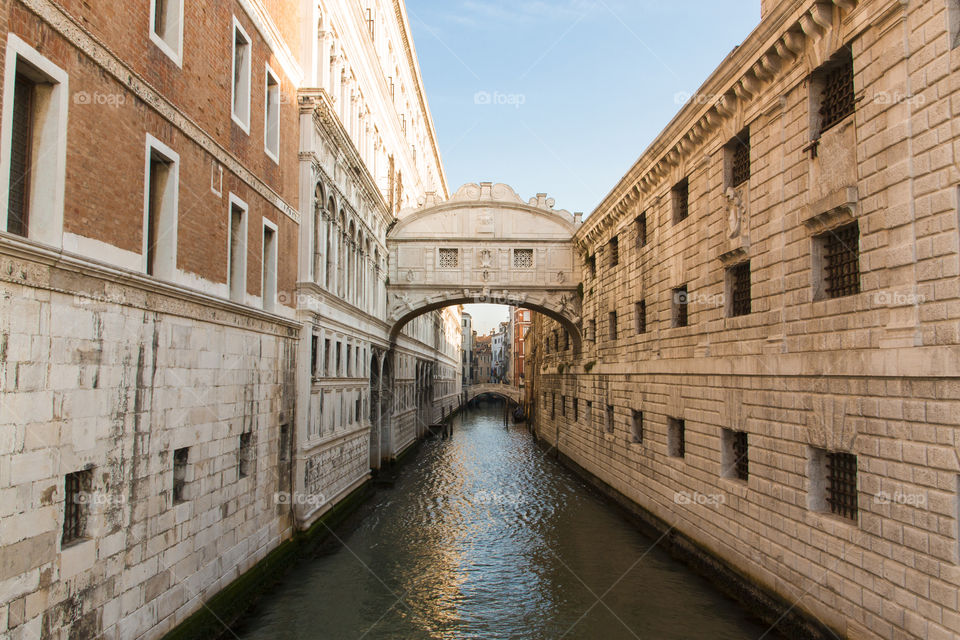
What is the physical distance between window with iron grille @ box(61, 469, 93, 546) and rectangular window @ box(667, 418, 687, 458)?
10.4 metres

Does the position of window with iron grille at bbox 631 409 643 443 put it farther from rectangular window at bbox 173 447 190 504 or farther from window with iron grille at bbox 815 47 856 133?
rectangular window at bbox 173 447 190 504

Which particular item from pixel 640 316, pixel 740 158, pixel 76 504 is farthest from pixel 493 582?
pixel 740 158

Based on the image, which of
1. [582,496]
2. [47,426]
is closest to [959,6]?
[47,426]

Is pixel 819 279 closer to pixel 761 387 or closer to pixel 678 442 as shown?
pixel 761 387

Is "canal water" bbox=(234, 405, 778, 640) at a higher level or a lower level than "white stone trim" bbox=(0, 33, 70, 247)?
lower

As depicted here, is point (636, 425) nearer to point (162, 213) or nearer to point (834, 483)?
point (834, 483)

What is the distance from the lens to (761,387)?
971 cm

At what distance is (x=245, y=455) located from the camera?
10344 mm

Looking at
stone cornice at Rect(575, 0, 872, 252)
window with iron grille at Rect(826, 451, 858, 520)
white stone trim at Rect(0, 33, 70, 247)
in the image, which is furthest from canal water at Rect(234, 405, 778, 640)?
stone cornice at Rect(575, 0, 872, 252)

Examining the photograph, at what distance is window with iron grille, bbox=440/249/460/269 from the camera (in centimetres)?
2327

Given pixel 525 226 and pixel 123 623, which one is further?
pixel 525 226

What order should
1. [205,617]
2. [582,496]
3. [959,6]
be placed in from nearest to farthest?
[959,6]
[205,617]
[582,496]

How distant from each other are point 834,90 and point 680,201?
5.71m

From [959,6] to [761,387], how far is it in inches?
205
